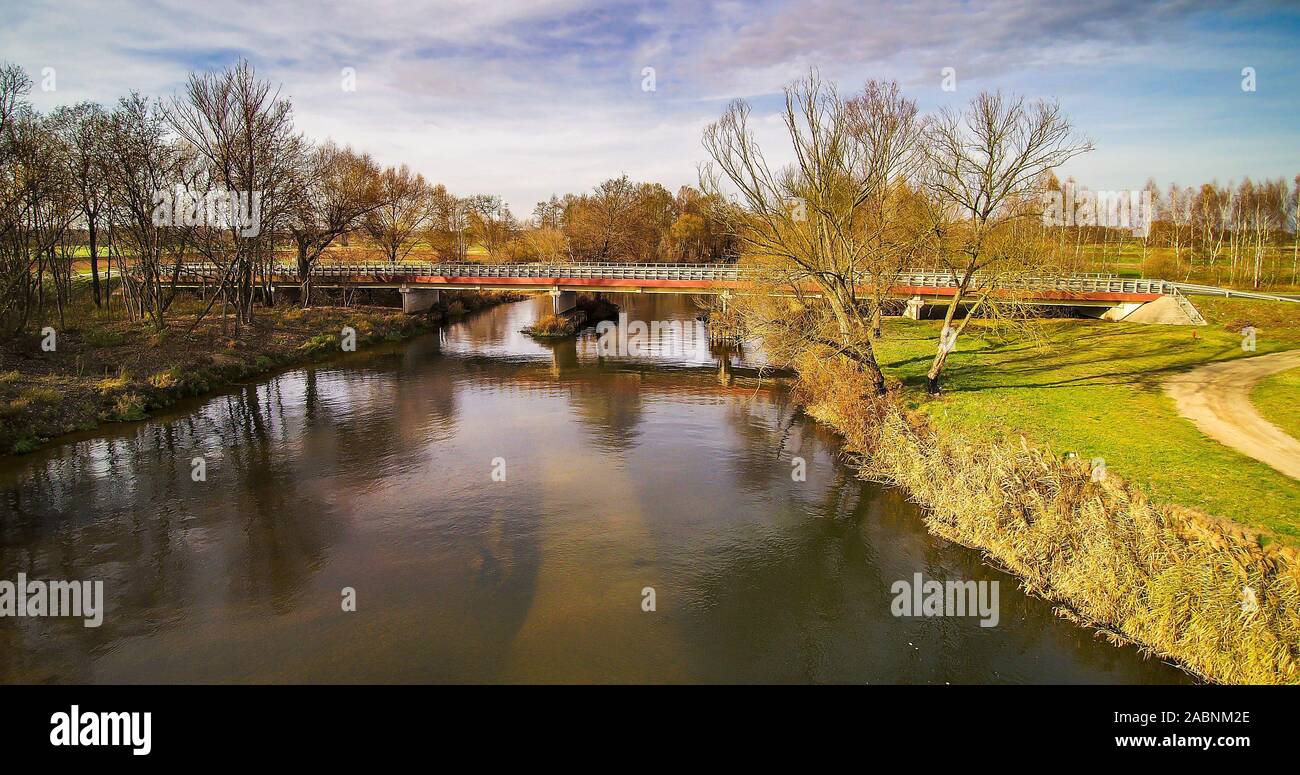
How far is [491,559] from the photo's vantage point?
1645 centimetres

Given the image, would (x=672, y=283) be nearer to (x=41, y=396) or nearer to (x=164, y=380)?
(x=164, y=380)

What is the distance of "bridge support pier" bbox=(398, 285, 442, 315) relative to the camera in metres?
61.6

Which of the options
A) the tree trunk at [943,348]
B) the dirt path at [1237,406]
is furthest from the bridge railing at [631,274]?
the dirt path at [1237,406]

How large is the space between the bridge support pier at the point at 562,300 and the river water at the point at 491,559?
2996 cm

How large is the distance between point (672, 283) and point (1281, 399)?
3638 cm

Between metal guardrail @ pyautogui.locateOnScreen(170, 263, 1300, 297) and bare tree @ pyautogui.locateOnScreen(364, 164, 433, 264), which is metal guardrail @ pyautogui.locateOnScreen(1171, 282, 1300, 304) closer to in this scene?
metal guardrail @ pyautogui.locateOnScreen(170, 263, 1300, 297)

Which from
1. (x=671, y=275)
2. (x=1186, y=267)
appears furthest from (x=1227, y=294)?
(x=671, y=275)

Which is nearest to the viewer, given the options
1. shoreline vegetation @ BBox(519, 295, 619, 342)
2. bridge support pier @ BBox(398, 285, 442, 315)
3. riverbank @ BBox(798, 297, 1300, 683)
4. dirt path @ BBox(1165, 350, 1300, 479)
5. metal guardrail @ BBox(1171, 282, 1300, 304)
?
riverbank @ BBox(798, 297, 1300, 683)

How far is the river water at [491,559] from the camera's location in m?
12.6

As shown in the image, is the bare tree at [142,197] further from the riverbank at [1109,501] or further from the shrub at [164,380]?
the riverbank at [1109,501]

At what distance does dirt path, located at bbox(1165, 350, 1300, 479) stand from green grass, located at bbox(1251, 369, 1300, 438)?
0.85ft

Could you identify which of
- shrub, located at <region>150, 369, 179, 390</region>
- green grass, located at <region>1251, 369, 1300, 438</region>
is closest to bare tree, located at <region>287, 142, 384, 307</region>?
shrub, located at <region>150, 369, 179, 390</region>
